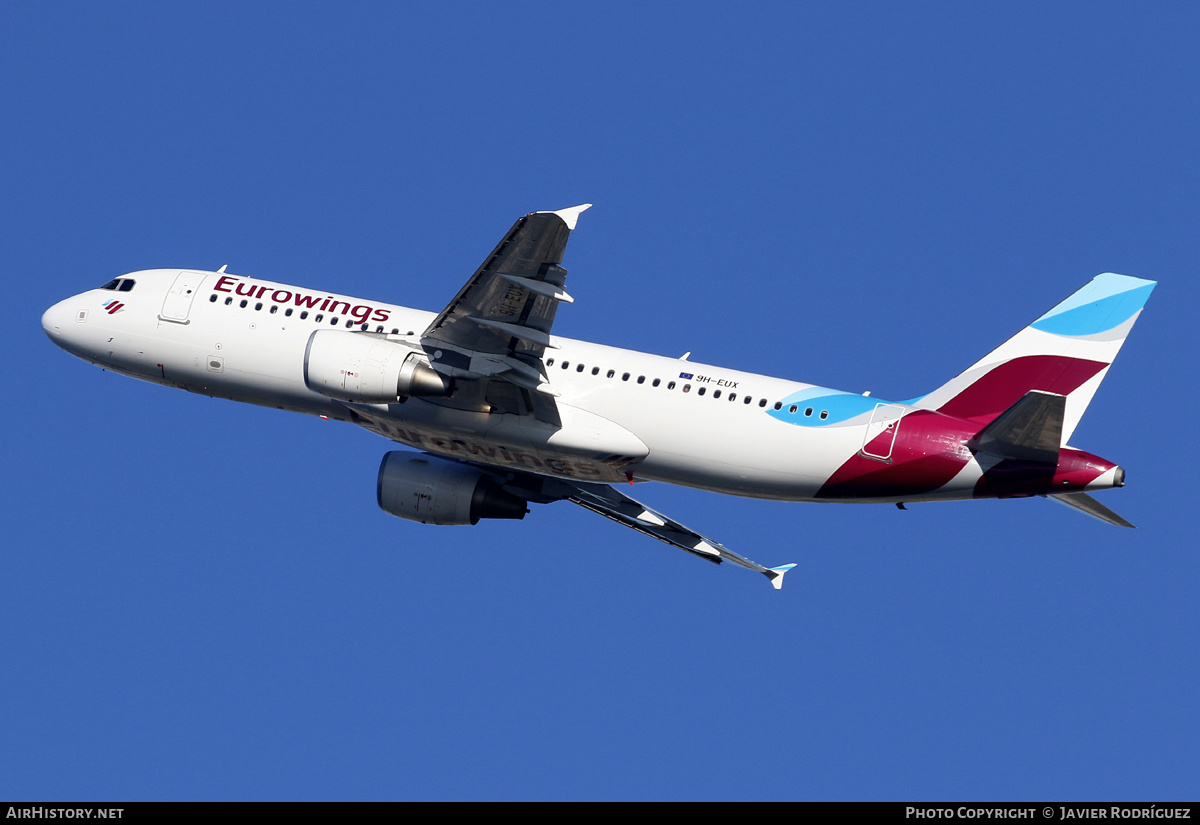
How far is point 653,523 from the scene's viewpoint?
40.8m

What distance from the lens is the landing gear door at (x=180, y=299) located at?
37625 millimetres

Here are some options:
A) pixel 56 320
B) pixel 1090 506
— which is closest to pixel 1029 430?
pixel 1090 506

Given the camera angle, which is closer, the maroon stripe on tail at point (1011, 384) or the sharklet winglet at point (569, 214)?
the sharklet winglet at point (569, 214)

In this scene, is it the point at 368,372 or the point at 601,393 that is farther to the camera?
the point at 601,393

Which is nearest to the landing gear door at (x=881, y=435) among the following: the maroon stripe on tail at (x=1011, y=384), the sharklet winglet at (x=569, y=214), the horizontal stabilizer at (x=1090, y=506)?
the maroon stripe on tail at (x=1011, y=384)

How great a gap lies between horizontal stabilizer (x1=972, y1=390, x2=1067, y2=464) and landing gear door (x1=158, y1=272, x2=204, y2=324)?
71.1 ft

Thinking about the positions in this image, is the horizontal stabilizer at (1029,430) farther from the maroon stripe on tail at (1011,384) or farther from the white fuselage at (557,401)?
the maroon stripe on tail at (1011,384)

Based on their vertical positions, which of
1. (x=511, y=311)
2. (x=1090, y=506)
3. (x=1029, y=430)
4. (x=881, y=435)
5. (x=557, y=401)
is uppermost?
(x=511, y=311)

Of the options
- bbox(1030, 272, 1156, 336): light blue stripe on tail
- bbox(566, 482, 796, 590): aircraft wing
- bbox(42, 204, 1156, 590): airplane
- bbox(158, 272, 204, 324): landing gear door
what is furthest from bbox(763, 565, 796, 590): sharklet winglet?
bbox(158, 272, 204, 324): landing gear door

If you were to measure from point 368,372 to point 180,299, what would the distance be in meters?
7.96

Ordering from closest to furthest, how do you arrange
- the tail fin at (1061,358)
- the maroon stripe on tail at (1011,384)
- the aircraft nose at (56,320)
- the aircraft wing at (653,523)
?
the tail fin at (1061,358) → the maroon stripe on tail at (1011,384) → the aircraft nose at (56,320) → the aircraft wing at (653,523)

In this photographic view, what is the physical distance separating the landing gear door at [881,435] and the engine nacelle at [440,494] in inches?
415

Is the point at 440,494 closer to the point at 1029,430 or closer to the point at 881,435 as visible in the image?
the point at 881,435

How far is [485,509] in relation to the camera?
38719 mm
